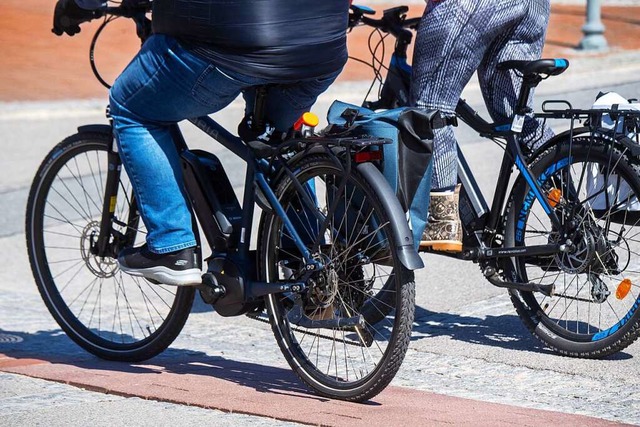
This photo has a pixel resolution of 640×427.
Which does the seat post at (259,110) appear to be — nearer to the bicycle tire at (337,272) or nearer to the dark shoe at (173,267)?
the bicycle tire at (337,272)

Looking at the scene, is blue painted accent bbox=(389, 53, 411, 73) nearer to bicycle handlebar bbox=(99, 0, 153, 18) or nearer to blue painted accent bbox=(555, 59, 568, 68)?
blue painted accent bbox=(555, 59, 568, 68)

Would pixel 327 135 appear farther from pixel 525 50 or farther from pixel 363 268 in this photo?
pixel 525 50

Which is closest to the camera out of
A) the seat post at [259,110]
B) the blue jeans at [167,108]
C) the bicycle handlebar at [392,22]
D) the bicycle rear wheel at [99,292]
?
the blue jeans at [167,108]

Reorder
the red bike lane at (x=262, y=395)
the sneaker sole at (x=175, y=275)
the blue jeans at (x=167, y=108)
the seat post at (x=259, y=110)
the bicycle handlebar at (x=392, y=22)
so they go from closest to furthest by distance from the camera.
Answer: the red bike lane at (x=262, y=395)
the blue jeans at (x=167, y=108)
the seat post at (x=259, y=110)
the sneaker sole at (x=175, y=275)
the bicycle handlebar at (x=392, y=22)

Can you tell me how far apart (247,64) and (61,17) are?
1157 mm

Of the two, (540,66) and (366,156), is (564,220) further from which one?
(366,156)

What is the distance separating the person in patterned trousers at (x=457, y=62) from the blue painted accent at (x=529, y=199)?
237 mm

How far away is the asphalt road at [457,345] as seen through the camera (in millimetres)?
4398

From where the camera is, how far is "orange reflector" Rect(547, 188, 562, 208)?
4836 mm

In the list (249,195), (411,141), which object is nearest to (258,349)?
(249,195)

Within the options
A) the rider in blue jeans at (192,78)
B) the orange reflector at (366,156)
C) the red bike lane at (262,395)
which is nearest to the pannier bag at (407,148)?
the orange reflector at (366,156)

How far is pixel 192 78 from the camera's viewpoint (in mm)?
4176

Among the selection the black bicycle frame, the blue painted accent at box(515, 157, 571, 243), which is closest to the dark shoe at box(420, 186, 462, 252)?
the black bicycle frame

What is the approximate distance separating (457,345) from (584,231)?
0.74 m
